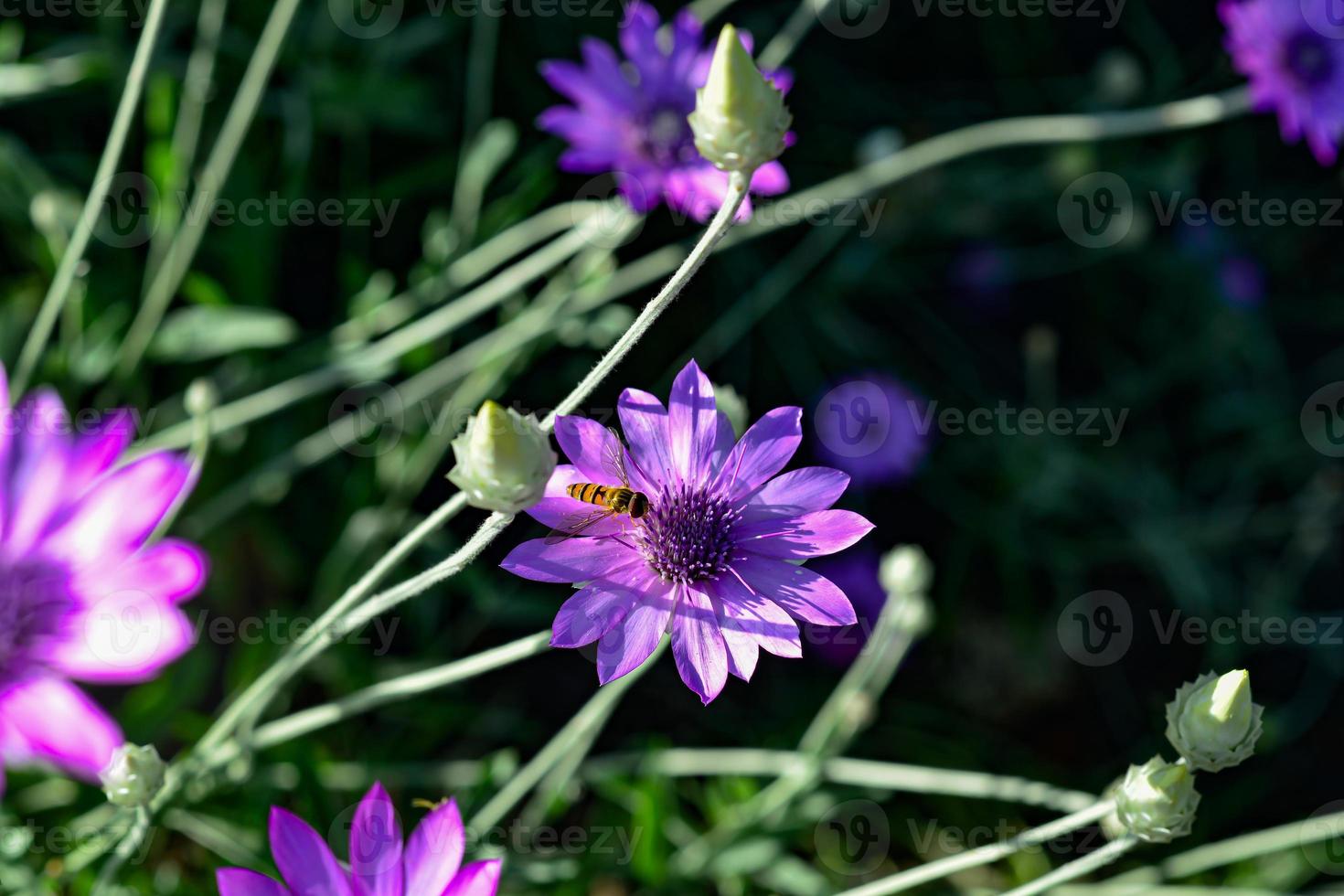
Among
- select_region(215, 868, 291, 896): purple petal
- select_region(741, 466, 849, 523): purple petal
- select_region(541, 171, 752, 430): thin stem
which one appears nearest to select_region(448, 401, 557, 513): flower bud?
select_region(541, 171, 752, 430): thin stem

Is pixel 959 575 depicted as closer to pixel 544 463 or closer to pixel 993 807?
pixel 993 807

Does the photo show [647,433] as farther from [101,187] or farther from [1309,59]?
[1309,59]

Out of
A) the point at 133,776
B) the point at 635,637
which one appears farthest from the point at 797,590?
the point at 133,776

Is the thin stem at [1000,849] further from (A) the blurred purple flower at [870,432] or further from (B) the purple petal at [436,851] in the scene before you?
(A) the blurred purple flower at [870,432]

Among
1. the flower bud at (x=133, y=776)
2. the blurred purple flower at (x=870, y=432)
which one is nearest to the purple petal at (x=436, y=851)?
the flower bud at (x=133, y=776)

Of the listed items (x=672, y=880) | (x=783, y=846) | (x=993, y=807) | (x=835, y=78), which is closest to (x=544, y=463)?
(x=672, y=880)

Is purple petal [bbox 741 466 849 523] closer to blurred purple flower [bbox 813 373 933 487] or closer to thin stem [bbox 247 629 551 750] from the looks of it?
thin stem [bbox 247 629 551 750]
